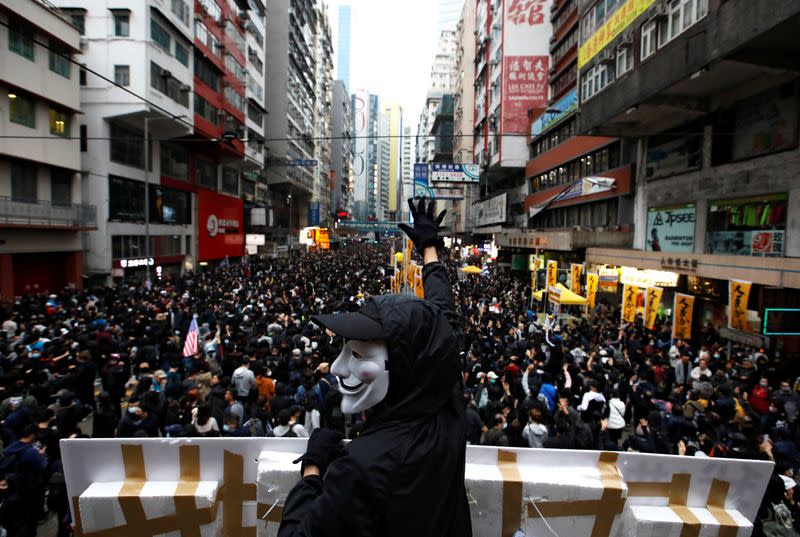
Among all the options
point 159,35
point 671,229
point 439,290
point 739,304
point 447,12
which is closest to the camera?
point 439,290

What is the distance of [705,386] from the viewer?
28.3 ft

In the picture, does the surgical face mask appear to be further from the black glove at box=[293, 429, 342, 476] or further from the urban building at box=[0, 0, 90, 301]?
the urban building at box=[0, 0, 90, 301]

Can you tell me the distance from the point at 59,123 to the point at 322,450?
85.3 ft

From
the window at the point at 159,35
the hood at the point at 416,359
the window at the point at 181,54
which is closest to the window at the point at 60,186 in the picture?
the window at the point at 159,35

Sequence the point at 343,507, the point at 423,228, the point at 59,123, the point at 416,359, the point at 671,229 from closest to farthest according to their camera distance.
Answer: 1. the point at 343,507
2. the point at 416,359
3. the point at 423,228
4. the point at 671,229
5. the point at 59,123

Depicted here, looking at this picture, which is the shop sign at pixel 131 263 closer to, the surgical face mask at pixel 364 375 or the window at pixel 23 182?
the window at pixel 23 182

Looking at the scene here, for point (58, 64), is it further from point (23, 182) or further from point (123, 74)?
point (23, 182)

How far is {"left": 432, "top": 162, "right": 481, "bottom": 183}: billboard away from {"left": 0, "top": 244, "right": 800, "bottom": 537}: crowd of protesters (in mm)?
27212

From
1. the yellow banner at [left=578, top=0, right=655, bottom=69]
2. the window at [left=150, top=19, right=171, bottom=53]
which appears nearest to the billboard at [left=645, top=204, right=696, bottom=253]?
the yellow banner at [left=578, top=0, right=655, bottom=69]

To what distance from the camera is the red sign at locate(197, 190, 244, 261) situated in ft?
118

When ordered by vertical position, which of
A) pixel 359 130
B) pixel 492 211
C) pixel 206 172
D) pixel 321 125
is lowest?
pixel 492 211

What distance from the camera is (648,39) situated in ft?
53.9

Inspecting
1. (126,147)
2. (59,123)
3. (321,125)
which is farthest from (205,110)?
(321,125)

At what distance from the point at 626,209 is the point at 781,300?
10731 millimetres
